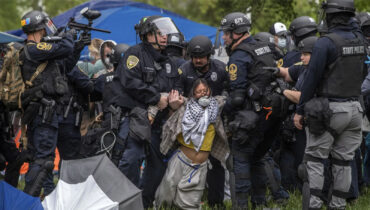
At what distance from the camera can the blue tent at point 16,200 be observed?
4551mm

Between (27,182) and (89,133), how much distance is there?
3.13 feet

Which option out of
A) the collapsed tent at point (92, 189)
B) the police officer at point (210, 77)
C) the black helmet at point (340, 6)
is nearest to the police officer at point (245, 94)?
the police officer at point (210, 77)

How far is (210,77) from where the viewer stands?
23.5 ft

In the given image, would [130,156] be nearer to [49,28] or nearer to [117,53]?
[117,53]

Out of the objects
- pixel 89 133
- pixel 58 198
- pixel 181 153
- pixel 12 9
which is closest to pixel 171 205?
pixel 181 153

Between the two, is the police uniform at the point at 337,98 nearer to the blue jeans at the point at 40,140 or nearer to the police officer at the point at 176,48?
the police officer at the point at 176,48

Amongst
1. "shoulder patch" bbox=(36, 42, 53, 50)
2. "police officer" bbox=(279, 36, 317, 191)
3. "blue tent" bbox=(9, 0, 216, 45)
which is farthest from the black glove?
"blue tent" bbox=(9, 0, 216, 45)

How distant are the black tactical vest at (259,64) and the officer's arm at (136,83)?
111 centimetres

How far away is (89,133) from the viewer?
283 inches

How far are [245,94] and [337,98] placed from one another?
113cm

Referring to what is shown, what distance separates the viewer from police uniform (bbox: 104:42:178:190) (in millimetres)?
6781

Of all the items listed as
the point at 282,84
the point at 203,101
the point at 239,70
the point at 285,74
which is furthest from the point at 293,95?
the point at 203,101

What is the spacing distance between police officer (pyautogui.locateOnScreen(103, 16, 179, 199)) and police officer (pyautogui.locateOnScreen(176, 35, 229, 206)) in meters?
0.17

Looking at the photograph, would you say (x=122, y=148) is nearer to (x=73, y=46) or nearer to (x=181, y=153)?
(x=181, y=153)
